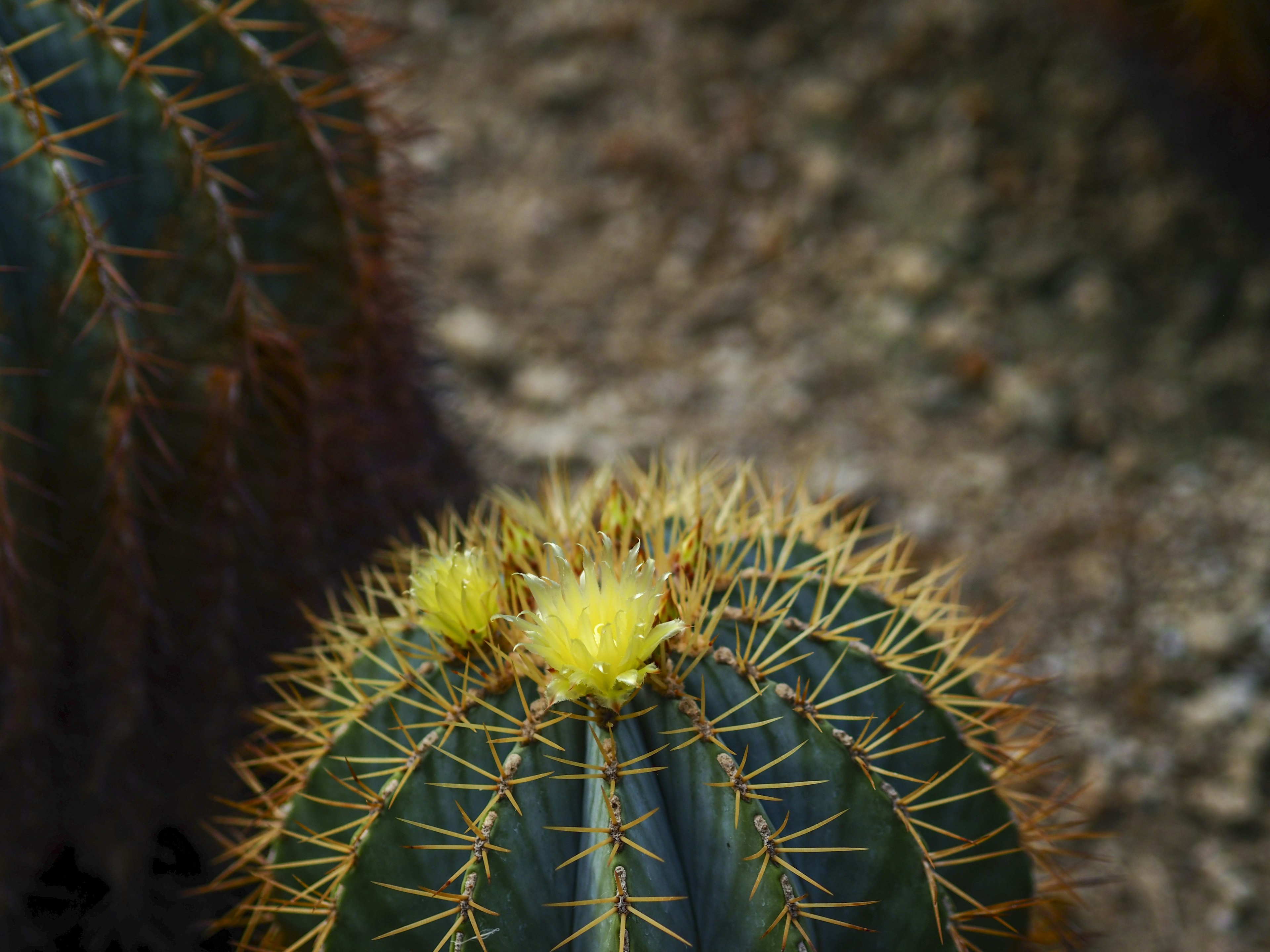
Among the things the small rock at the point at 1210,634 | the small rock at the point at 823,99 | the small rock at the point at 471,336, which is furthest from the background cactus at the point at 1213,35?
the small rock at the point at 471,336

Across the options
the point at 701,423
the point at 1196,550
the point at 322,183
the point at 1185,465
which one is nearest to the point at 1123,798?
the point at 1196,550

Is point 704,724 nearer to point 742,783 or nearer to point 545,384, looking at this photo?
point 742,783

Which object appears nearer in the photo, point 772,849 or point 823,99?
point 772,849

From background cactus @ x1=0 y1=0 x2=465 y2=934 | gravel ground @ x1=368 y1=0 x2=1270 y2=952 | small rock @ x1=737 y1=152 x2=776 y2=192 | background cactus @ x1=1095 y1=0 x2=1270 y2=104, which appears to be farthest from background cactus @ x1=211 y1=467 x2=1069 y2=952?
small rock @ x1=737 y1=152 x2=776 y2=192

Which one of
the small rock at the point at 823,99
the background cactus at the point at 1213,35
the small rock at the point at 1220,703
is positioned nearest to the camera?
the small rock at the point at 1220,703

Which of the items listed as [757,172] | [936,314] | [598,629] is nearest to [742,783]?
[598,629]

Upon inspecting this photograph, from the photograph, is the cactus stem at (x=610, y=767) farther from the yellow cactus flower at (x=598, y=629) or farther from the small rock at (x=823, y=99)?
the small rock at (x=823, y=99)
